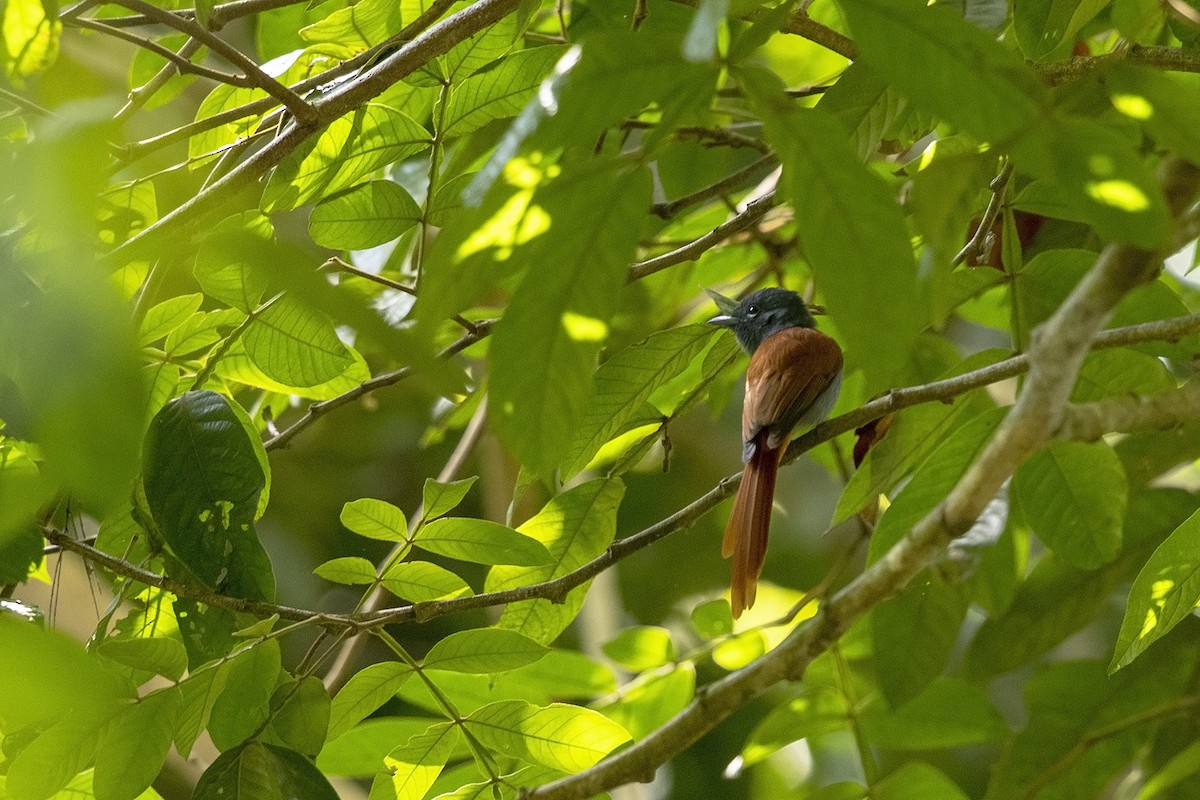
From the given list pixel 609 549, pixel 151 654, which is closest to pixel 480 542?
pixel 609 549

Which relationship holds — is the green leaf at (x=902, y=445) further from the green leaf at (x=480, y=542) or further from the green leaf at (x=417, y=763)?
the green leaf at (x=417, y=763)

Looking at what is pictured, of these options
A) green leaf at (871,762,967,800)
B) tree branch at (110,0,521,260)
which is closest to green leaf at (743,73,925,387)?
tree branch at (110,0,521,260)

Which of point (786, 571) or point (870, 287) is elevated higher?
point (870, 287)

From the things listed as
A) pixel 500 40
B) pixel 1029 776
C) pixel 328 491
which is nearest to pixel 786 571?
pixel 328 491

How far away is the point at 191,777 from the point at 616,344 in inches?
59.4

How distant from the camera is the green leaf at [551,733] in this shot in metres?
1.42

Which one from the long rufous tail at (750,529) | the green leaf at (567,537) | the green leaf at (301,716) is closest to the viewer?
the green leaf at (301,716)

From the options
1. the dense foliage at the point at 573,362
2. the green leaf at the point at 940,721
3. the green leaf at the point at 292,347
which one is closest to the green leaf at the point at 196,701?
the dense foliage at the point at 573,362

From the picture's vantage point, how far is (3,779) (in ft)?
4.41

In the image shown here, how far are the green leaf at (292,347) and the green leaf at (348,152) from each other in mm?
150

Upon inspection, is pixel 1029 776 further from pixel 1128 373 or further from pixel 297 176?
pixel 297 176

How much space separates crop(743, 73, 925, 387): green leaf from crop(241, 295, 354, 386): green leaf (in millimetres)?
865

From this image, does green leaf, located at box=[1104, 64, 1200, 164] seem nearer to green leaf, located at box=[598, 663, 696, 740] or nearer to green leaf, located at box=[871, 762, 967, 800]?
green leaf, located at box=[871, 762, 967, 800]

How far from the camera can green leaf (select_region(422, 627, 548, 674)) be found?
4.61 ft
